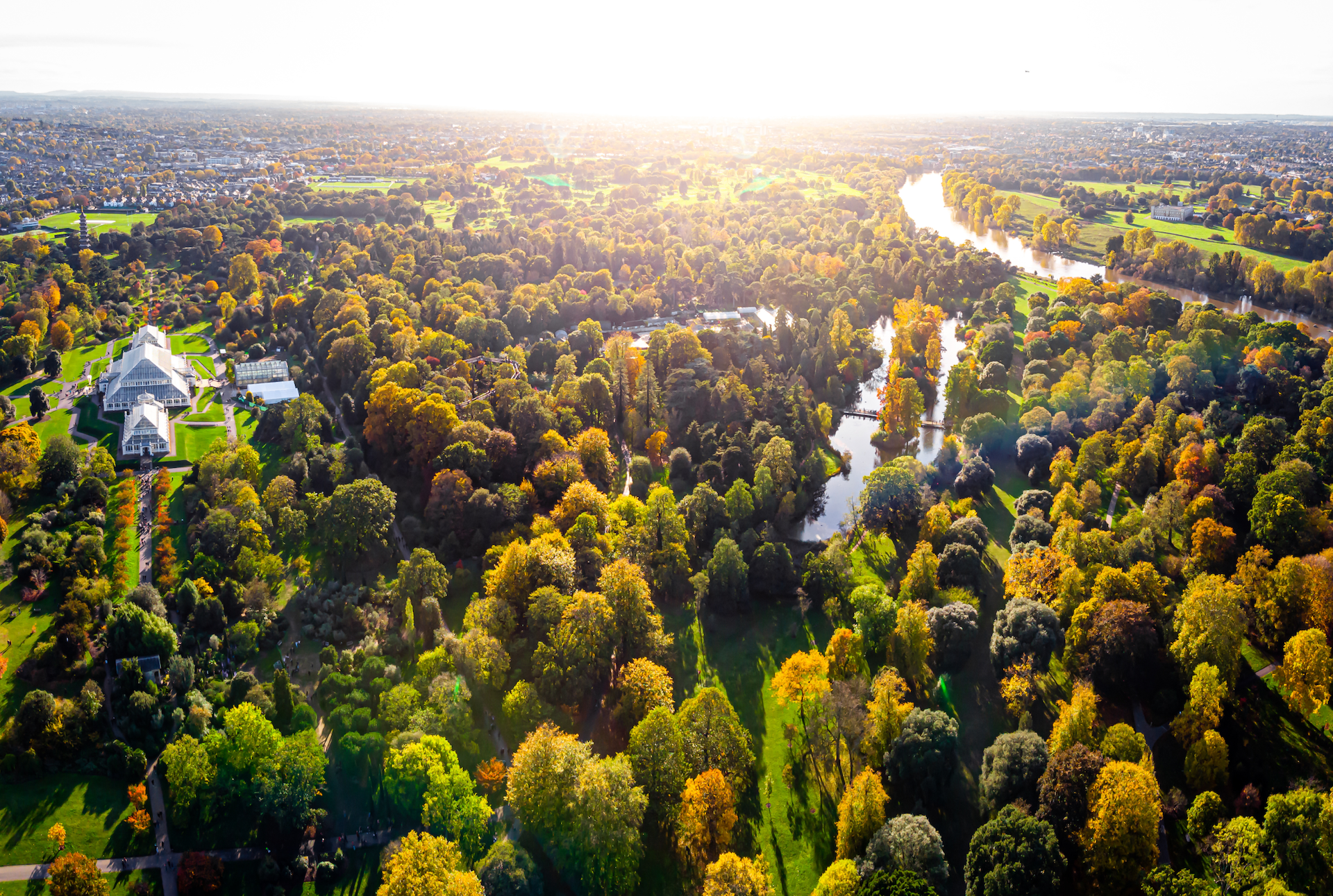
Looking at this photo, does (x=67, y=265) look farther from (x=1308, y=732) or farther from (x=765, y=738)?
(x=1308, y=732)

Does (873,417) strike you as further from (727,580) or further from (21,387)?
(21,387)

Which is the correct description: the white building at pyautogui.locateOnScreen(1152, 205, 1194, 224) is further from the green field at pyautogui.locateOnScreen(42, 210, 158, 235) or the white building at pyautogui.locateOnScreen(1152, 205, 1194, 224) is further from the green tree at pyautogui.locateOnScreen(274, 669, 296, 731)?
the green field at pyautogui.locateOnScreen(42, 210, 158, 235)

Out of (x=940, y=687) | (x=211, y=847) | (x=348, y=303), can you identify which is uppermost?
(x=348, y=303)

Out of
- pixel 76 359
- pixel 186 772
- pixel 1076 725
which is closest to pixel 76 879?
pixel 186 772

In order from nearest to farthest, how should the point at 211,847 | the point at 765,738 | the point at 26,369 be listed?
the point at 211,847 < the point at 765,738 < the point at 26,369

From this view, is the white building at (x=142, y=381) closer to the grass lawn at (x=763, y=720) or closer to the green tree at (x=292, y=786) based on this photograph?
the green tree at (x=292, y=786)

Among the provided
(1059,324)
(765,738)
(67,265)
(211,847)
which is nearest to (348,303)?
(67,265)

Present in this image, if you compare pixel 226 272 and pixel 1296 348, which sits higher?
pixel 226 272
